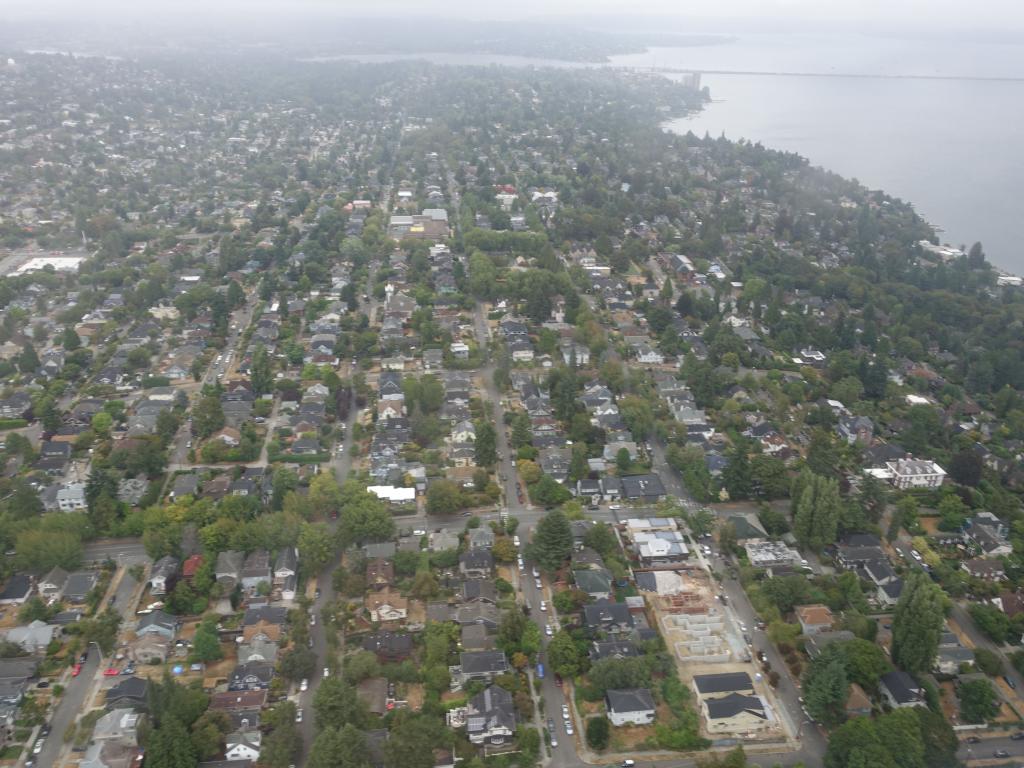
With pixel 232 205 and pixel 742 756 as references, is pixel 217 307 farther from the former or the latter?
pixel 742 756

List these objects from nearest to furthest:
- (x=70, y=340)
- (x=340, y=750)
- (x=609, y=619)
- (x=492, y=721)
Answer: (x=340, y=750) < (x=492, y=721) < (x=609, y=619) < (x=70, y=340)

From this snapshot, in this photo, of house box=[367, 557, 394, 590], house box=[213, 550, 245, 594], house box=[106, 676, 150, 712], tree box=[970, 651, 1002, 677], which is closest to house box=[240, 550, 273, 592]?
house box=[213, 550, 245, 594]

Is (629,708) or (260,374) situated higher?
(260,374)

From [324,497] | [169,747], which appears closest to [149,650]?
[169,747]

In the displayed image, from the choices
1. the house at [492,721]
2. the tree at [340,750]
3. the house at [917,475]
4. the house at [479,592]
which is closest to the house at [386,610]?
the house at [479,592]

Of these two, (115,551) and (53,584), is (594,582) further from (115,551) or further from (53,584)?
(53,584)

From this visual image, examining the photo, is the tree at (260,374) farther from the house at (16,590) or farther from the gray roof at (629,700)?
the gray roof at (629,700)

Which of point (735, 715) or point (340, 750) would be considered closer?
point (340, 750)

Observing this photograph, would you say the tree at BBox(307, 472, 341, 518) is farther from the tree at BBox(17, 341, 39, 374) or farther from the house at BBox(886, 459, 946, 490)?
the house at BBox(886, 459, 946, 490)
